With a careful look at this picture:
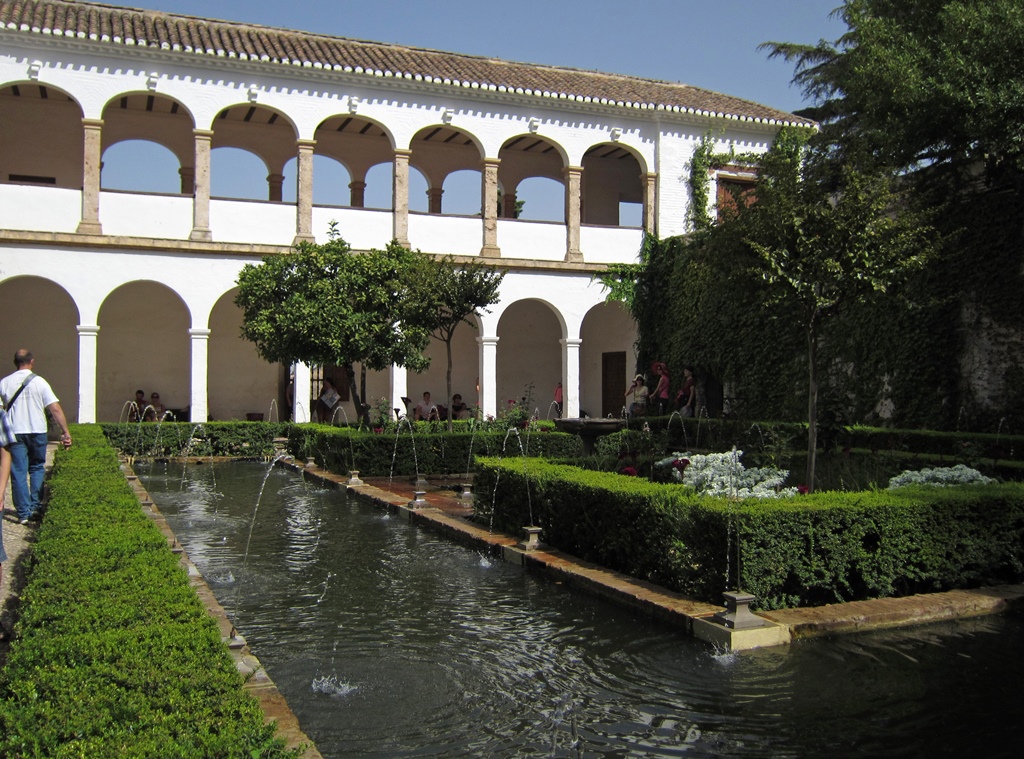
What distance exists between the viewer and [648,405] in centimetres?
2009

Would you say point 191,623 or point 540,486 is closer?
point 191,623

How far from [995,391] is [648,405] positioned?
8381 mm

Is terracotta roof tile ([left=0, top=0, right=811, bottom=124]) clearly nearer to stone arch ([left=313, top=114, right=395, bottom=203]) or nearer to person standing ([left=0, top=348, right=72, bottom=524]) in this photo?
stone arch ([left=313, top=114, right=395, bottom=203])

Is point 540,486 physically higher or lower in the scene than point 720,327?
lower

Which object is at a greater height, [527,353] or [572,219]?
[572,219]

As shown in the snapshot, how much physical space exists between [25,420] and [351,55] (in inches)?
518

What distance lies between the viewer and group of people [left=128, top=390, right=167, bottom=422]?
18.8 metres

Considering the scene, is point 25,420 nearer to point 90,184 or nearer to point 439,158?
point 90,184

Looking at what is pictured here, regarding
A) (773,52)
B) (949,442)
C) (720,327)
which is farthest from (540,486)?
(773,52)

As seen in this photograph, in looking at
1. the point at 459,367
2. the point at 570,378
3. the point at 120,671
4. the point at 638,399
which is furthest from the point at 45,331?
the point at 120,671

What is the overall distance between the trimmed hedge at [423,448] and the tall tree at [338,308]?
40.5 inches

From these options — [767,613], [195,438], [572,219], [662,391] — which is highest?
[572,219]

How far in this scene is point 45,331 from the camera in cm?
1898

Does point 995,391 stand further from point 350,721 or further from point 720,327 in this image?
point 350,721
